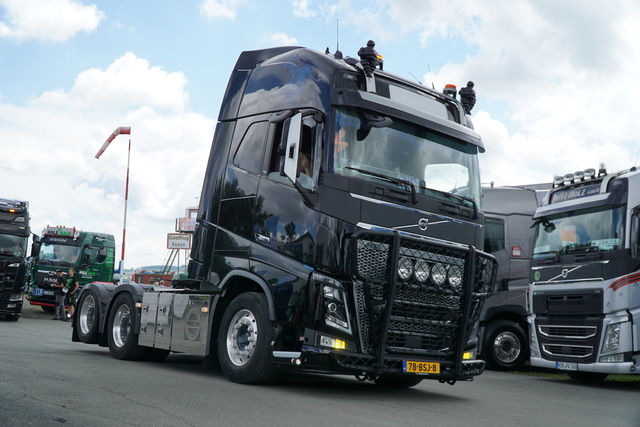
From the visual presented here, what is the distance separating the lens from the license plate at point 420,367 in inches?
301

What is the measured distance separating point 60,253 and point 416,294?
23473 millimetres

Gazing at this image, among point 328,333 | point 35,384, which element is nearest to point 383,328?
point 328,333

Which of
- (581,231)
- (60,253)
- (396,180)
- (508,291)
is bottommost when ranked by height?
(508,291)

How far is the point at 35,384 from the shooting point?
7.00 meters

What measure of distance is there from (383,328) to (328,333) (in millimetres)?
566

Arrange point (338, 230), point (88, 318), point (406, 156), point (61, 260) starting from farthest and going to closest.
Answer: point (61, 260) < point (88, 318) < point (406, 156) < point (338, 230)

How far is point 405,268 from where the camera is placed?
301 inches

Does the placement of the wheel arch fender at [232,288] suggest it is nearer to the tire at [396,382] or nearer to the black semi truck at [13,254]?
the tire at [396,382]

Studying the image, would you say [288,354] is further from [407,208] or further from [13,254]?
[13,254]

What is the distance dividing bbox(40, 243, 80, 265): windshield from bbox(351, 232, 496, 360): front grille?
23.1 metres

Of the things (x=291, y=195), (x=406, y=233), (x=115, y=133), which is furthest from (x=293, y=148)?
(x=115, y=133)

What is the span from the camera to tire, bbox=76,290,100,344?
457 inches

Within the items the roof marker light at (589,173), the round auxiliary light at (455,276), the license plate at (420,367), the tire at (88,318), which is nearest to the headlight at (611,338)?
the roof marker light at (589,173)

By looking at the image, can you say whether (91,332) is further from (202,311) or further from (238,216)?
(238,216)
